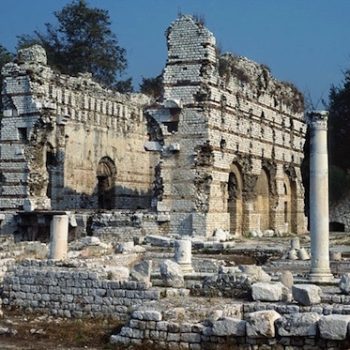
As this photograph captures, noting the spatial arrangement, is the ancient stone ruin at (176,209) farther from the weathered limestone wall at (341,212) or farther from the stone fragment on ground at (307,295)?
the weathered limestone wall at (341,212)

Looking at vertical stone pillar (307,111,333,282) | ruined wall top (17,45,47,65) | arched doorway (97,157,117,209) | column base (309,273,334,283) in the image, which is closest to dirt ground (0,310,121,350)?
column base (309,273,334,283)

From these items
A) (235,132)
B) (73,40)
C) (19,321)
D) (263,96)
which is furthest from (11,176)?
(73,40)

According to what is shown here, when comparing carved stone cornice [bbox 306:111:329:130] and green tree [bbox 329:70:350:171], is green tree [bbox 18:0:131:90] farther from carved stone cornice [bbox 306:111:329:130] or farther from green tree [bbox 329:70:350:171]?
A: carved stone cornice [bbox 306:111:329:130]

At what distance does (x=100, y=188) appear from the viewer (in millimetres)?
32938

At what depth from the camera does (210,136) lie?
23734 mm

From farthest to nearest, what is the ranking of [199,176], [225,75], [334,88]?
[334,88]
[225,75]
[199,176]

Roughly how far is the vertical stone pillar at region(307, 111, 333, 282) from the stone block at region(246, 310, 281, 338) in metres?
4.31

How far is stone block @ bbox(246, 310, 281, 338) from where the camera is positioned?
8.98 meters

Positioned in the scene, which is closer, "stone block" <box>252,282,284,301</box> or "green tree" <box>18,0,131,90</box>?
"stone block" <box>252,282,284,301</box>

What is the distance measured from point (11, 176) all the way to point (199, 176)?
758 centimetres

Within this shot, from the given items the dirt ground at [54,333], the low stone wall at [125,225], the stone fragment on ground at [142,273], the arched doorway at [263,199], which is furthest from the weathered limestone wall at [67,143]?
the stone fragment on ground at [142,273]

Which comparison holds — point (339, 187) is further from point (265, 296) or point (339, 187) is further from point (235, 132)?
point (265, 296)

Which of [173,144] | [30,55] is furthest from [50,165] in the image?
[173,144]

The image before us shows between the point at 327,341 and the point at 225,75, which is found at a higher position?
the point at 225,75
